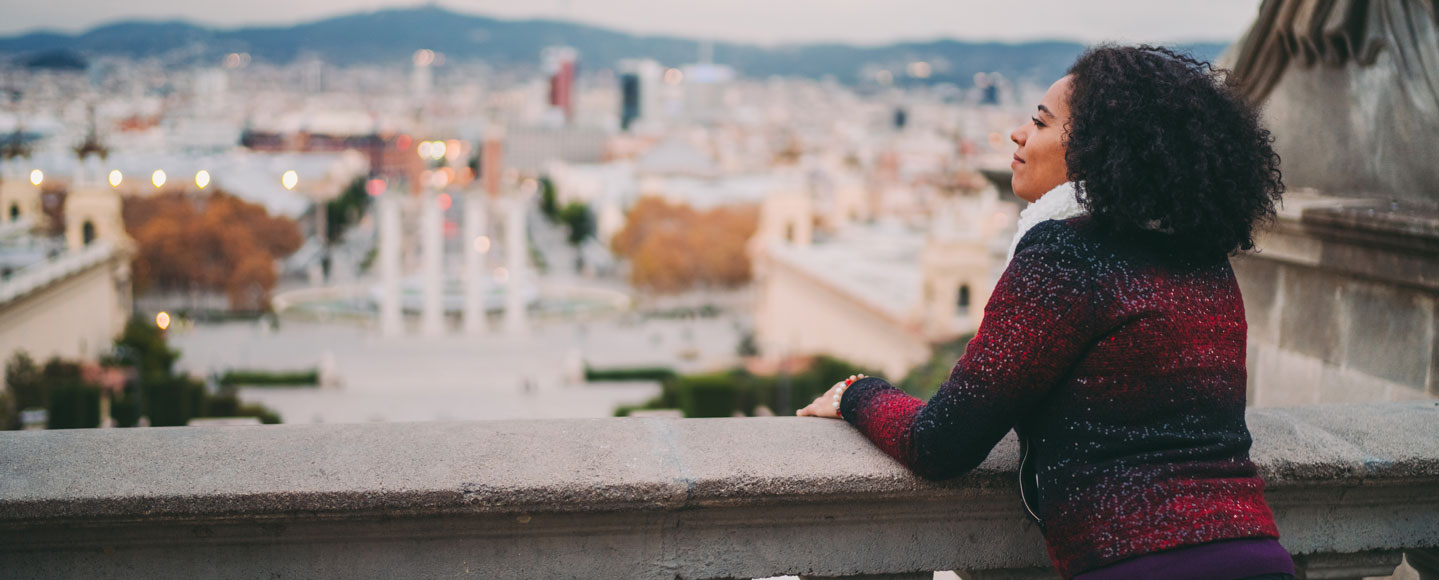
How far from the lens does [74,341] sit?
32750 mm

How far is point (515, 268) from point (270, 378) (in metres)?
15.2

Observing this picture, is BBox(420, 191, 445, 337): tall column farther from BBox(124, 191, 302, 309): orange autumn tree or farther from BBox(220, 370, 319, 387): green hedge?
BBox(220, 370, 319, 387): green hedge

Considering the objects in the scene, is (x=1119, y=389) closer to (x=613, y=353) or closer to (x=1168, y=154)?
(x=1168, y=154)

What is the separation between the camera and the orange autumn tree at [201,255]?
1960 inches

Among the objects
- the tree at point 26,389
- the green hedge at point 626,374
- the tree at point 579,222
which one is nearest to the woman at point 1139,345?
the tree at point 26,389

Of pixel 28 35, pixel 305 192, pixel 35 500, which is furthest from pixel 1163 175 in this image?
pixel 28 35

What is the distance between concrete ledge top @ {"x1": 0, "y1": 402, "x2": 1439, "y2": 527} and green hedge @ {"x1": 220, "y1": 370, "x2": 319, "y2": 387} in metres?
30.7

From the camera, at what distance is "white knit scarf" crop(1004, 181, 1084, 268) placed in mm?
2402

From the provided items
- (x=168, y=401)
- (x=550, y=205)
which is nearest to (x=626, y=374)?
(x=168, y=401)

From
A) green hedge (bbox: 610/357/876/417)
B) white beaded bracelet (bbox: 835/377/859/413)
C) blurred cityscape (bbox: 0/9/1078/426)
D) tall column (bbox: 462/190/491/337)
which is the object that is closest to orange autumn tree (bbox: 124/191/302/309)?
blurred cityscape (bbox: 0/9/1078/426)

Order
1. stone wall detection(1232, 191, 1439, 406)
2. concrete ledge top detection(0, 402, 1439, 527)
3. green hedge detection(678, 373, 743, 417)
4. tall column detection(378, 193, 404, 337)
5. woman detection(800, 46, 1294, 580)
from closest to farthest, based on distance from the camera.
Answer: woman detection(800, 46, 1294, 580), concrete ledge top detection(0, 402, 1439, 527), stone wall detection(1232, 191, 1439, 406), green hedge detection(678, 373, 743, 417), tall column detection(378, 193, 404, 337)

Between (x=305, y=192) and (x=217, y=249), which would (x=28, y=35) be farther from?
(x=217, y=249)

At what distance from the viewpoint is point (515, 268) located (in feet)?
152

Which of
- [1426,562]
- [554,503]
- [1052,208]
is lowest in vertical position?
[1426,562]
